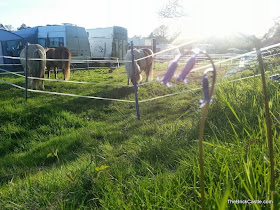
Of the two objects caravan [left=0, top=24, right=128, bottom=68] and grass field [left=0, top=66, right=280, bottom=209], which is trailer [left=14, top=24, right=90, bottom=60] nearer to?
caravan [left=0, top=24, right=128, bottom=68]

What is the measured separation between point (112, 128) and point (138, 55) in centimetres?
Answer: 553

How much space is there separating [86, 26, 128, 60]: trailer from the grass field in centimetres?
1411

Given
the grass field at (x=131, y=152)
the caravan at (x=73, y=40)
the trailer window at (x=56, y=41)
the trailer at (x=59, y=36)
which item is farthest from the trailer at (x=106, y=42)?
the grass field at (x=131, y=152)

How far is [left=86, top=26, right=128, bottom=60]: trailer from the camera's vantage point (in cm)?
2136

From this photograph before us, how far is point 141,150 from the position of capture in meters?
2.75

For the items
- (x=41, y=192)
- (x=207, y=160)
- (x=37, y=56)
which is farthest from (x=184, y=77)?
(x=37, y=56)

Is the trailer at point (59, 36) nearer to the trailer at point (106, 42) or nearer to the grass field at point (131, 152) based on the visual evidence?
the trailer at point (106, 42)

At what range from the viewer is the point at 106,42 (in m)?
21.6

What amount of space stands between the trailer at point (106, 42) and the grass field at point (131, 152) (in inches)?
556

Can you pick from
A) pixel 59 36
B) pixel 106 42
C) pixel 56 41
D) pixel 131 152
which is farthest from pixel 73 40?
pixel 131 152

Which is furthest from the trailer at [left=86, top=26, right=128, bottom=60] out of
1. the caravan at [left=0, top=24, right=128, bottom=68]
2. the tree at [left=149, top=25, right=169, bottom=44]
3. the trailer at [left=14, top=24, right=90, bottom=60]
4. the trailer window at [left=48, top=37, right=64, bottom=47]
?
the tree at [left=149, top=25, right=169, bottom=44]

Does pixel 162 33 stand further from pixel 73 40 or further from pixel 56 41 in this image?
pixel 56 41

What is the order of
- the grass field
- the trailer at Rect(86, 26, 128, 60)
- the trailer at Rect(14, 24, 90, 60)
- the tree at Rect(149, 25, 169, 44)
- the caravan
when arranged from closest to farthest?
1. the grass field
2. the caravan
3. the trailer at Rect(14, 24, 90, 60)
4. the trailer at Rect(86, 26, 128, 60)
5. the tree at Rect(149, 25, 169, 44)

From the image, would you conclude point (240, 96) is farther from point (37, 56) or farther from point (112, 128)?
point (37, 56)
